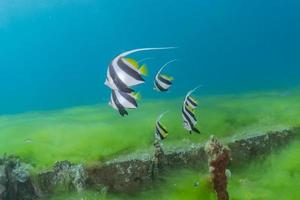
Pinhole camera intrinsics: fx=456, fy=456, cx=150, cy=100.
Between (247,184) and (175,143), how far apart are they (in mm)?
1865

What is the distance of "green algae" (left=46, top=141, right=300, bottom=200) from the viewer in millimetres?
6215

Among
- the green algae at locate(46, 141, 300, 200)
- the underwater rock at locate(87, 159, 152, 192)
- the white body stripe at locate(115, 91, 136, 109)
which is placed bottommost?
the green algae at locate(46, 141, 300, 200)

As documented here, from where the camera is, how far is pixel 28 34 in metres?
99.6

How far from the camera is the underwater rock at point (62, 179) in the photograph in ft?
23.2

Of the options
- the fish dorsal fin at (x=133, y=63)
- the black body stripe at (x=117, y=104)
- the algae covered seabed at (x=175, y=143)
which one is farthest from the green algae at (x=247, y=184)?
the fish dorsal fin at (x=133, y=63)

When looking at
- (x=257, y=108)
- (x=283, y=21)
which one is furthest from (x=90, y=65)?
(x=257, y=108)

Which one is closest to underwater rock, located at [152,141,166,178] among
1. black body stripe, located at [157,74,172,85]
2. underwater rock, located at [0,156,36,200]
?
black body stripe, located at [157,74,172,85]

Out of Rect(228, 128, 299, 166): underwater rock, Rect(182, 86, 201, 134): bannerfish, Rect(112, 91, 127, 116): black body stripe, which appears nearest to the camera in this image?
Rect(112, 91, 127, 116): black body stripe

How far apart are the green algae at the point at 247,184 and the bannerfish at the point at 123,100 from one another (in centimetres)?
166

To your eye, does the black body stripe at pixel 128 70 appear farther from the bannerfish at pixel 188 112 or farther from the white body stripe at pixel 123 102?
the bannerfish at pixel 188 112

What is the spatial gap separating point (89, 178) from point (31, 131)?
96.5 inches

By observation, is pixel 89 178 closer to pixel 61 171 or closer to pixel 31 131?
pixel 61 171

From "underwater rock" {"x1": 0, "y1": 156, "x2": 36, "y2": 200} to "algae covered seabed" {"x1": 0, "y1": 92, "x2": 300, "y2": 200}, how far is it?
244 millimetres

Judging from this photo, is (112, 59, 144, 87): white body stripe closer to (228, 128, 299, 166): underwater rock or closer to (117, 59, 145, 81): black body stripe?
(117, 59, 145, 81): black body stripe
